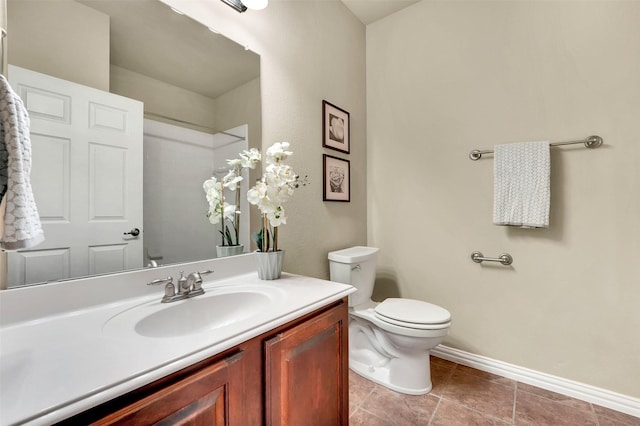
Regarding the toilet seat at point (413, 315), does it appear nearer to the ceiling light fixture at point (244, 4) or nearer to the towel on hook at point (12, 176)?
the towel on hook at point (12, 176)

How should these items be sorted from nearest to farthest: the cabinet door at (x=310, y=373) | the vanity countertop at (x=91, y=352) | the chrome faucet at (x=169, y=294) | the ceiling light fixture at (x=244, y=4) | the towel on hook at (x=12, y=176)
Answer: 1. the vanity countertop at (x=91, y=352)
2. the towel on hook at (x=12, y=176)
3. the cabinet door at (x=310, y=373)
4. the chrome faucet at (x=169, y=294)
5. the ceiling light fixture at (x=244, y=4)

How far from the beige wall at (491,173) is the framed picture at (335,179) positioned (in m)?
0.35

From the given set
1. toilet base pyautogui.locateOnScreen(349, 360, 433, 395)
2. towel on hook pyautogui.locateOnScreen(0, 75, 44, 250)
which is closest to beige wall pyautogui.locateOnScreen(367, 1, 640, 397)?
toilet base pyautogui.locateOnScreen(349, 360, 433, 395)

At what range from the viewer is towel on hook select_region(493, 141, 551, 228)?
5.12 feet

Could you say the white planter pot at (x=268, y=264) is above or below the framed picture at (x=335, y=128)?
below

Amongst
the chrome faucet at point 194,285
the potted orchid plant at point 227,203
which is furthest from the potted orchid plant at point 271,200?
the chrome faucet at point 194,285

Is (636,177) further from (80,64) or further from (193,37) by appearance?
(80,64)

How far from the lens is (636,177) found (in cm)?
141

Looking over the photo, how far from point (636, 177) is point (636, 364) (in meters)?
0.98

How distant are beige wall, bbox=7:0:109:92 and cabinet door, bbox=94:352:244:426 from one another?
3.18 ft

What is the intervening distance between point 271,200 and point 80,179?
0.63 metres

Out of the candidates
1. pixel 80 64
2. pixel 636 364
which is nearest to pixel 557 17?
pixel 636 364

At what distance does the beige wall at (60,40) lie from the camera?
784 millimetres

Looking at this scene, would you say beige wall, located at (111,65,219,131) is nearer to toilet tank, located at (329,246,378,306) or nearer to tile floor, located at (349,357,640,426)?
toilet tank, located at (329,246,378,306)
